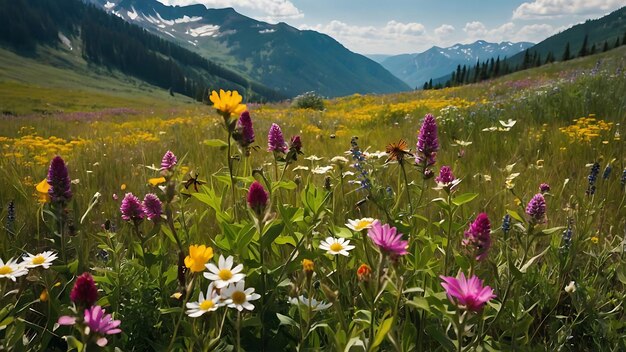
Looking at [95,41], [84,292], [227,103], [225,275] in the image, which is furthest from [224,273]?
[95,41]

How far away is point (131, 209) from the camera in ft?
6.20

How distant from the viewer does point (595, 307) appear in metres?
1.80

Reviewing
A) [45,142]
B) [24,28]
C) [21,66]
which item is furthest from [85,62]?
[45,142]

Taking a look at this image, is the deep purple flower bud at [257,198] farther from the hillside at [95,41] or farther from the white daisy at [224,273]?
the hillside at [95,41]

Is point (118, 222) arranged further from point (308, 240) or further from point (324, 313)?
point (324, 313)

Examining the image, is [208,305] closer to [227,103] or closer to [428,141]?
[227,103]

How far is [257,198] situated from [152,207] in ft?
2.12

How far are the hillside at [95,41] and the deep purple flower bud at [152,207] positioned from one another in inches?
4114

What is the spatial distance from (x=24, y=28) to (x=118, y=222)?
509 feet

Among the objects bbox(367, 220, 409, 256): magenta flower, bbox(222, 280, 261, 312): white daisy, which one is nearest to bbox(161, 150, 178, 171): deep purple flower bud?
bbox(222, 280, 261, 312): white daisy

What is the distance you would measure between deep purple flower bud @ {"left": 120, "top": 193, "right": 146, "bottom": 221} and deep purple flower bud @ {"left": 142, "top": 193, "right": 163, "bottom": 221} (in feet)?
0.16

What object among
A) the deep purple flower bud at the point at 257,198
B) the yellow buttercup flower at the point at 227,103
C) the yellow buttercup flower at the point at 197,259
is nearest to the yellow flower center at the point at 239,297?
the yellow buttercup flower at the point at 197,259

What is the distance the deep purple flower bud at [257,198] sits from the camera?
59.6 inches

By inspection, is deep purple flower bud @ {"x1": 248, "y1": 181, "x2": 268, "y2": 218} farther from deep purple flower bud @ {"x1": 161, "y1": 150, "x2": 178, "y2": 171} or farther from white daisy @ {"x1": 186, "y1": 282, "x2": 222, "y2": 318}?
deep purple flower bud @ {"x1": 161, "y1": 150, "x2": 178, "y2": 171}
